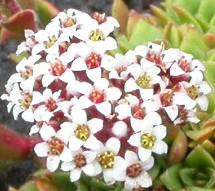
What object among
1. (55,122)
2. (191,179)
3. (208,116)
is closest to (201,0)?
(208,116)

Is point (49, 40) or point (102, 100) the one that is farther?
point (49, 40)

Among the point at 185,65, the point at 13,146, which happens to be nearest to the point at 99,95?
the point at 185,65

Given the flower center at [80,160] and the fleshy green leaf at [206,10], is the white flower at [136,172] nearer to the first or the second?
the flower center at [80,160]

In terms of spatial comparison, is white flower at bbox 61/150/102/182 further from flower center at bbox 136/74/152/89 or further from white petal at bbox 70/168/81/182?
flower center at bbox 136/74/152/89

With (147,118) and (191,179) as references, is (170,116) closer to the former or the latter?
(147,118)

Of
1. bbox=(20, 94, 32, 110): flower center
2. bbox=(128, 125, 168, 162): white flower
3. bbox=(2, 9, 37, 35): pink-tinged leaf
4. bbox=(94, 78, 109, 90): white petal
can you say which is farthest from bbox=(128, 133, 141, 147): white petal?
bbox=(2, 9, 37, 35): pink-tinged leaf

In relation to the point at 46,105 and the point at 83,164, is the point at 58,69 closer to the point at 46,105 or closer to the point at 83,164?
the point at 46,105
